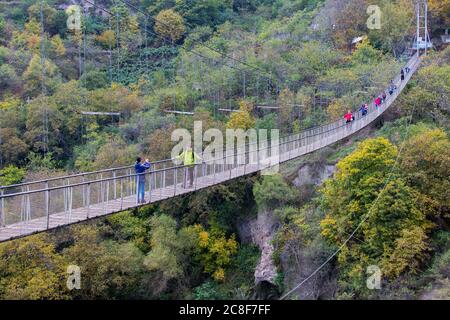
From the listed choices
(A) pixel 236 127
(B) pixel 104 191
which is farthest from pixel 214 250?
(B) pixel 104 191

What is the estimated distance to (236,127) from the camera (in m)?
22.7

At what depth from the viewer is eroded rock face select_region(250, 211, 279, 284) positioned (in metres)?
17.0

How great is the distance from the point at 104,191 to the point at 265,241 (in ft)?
32.4

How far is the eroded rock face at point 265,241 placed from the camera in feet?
55.8

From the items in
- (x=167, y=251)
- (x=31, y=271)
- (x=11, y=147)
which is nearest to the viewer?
(x=31, y=271)

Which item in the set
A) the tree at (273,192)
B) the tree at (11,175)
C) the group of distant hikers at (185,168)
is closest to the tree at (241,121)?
the tree at (273,192)

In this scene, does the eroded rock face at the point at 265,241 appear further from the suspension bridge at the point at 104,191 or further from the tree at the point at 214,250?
the suspension bridge at the point at 104,191

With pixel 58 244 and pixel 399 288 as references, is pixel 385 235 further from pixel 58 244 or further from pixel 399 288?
pixel 58 244

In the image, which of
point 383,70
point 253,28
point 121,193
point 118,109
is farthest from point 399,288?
point 253,28

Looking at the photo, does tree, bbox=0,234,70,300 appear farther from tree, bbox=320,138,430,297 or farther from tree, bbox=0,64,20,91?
tree, bbox=0,64,20,91

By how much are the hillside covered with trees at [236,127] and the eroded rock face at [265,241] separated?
0.22 meters

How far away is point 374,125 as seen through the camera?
19.7 m

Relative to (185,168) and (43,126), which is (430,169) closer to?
(185,168)
